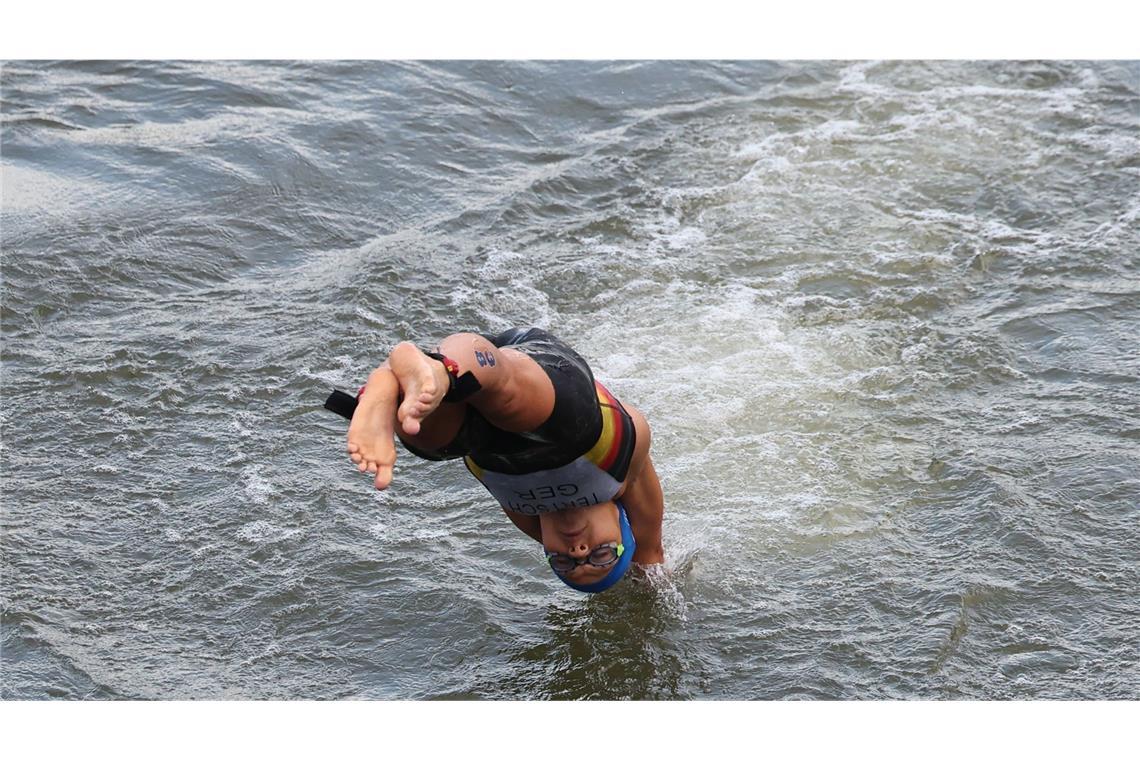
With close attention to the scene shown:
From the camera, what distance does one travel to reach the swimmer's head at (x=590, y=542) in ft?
15.7

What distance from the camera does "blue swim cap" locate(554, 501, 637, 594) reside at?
4.94 meters

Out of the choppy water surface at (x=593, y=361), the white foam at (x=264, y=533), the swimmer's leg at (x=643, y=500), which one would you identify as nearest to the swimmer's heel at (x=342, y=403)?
the swimmer's leg at (x=643, y=500)

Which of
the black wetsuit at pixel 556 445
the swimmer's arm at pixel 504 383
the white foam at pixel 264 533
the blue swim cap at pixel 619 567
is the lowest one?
the white foam at pixel 264 533

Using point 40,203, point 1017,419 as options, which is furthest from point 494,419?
point 40,203

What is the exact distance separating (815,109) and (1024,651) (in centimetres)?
689

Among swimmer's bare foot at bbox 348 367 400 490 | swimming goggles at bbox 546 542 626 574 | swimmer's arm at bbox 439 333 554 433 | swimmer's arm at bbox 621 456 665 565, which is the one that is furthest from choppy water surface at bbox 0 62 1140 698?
swimmer's bare foot at bbox 348 367 400 490

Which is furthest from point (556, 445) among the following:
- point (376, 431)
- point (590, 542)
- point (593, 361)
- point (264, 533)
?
point (593, 361)

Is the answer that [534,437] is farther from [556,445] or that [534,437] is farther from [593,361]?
[593,361]

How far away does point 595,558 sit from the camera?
4.85 m

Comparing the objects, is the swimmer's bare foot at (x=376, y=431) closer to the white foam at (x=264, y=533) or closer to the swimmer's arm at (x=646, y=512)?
the swimmer's arm at (x=646, y=512)

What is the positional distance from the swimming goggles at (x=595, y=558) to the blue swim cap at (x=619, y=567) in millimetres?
39

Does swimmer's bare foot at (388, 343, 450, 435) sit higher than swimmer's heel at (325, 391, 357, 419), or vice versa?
swimmer's bare foot at (388, 343, 450, 435)

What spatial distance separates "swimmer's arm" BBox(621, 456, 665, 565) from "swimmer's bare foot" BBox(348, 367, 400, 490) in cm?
156

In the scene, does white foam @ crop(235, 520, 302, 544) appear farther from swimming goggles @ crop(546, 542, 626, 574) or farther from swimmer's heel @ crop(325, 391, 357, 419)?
swimmer's heel @ crop(325, 391, 357, 419)
